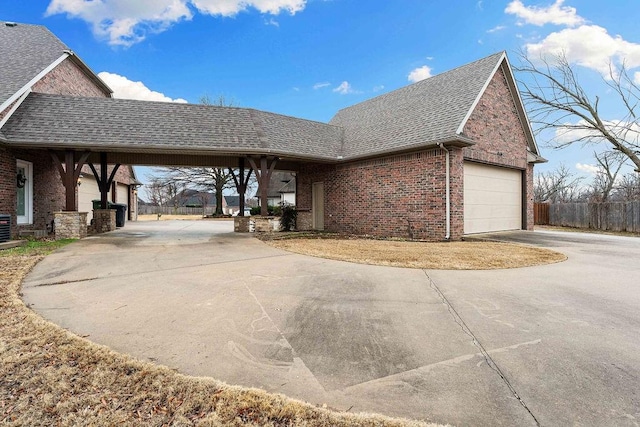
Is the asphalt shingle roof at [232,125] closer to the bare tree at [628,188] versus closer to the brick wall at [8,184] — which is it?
the brick wall at [8,184]

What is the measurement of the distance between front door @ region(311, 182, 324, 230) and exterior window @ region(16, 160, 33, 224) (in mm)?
11477

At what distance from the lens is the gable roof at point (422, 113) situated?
1093 cm

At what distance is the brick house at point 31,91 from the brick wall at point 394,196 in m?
11.1

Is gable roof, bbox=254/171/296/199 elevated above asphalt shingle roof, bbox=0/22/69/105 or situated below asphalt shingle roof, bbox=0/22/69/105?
below

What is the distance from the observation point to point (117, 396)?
2.13 m

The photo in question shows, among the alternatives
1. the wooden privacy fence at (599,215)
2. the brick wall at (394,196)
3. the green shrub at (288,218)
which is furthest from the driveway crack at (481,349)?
the wooden privacy fence at (599,215)

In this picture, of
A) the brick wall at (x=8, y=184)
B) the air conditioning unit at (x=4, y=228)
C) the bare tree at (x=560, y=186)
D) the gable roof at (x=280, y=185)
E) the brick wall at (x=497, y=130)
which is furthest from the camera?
the bare tree at (x=560, y=186)

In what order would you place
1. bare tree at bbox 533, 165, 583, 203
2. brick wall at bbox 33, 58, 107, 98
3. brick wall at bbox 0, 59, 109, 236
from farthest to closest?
bare tree at bbox 533, 165, 583, 203
brick wall at bbox 33, 58, 107, 98
brick wall at bbox 0, 59, 109, 236

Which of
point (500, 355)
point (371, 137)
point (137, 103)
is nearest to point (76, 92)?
point (137, 103)

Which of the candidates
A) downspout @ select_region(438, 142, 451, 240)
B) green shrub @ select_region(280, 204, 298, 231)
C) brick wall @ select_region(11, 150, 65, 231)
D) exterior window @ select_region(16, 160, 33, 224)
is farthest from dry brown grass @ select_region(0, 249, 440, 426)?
green shrub @ select_region(280, 204, 298, 231)

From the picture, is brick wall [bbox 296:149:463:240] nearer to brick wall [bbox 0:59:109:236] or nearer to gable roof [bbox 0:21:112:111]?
brick wall [bbox 0:59:109:236]

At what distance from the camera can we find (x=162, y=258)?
7.42 metres

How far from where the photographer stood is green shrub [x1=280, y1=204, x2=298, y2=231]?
15.6 metres

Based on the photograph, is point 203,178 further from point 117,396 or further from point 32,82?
point 117,396
